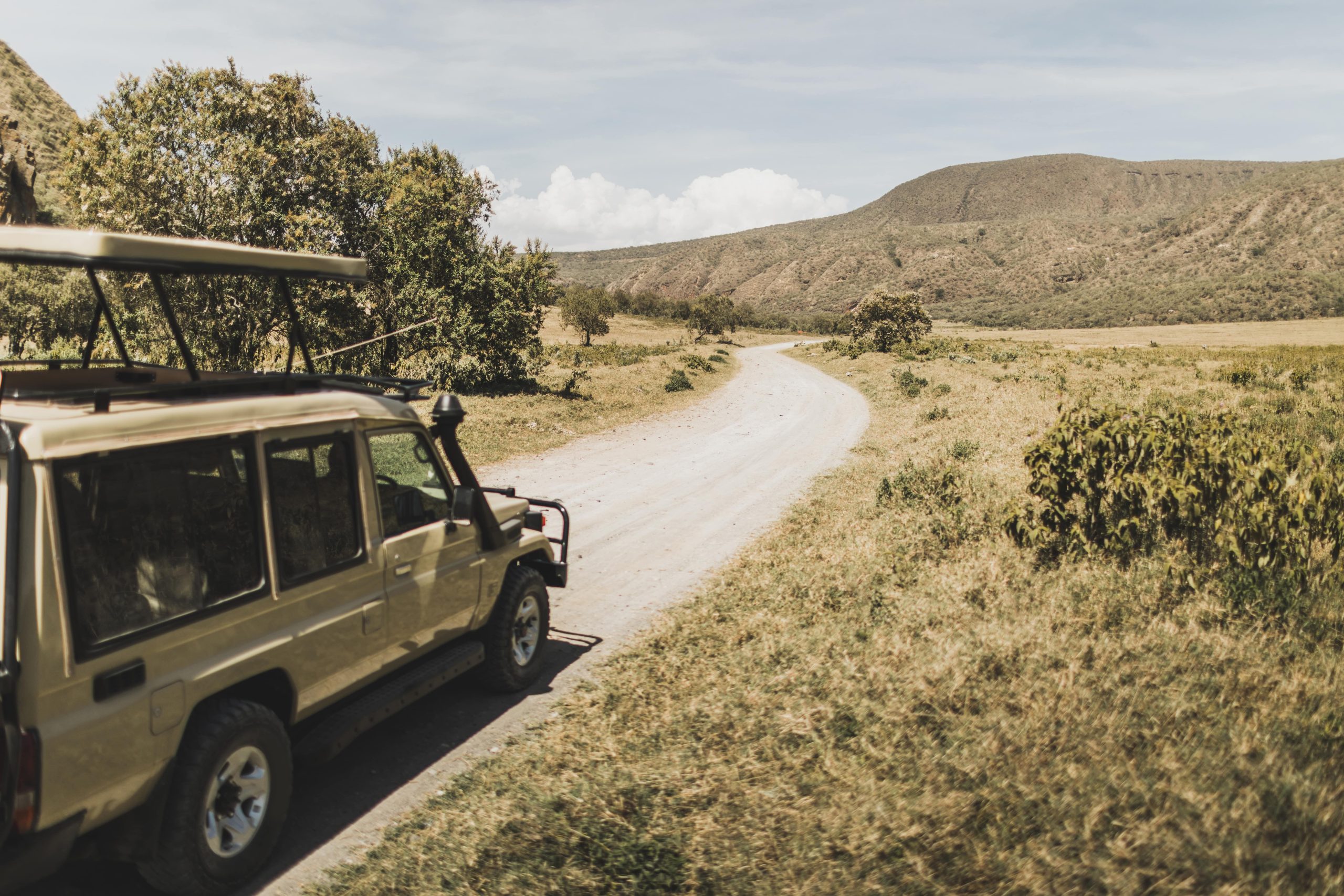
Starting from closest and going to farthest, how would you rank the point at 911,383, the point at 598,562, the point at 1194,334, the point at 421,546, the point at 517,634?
the point at 421,546, the point at 517,634, the point at 598,562, the point at 911,383, the point at 1194,334

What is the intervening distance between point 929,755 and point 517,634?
3227 mm

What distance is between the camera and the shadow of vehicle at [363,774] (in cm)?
371

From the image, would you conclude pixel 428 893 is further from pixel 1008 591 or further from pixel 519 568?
pixel 1008 591

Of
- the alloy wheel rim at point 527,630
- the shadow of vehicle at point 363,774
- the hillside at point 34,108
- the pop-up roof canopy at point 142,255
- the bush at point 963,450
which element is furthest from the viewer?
the hillside at point 34,108

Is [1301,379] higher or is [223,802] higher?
[1301,379]

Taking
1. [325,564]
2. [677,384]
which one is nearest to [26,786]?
[325,564]

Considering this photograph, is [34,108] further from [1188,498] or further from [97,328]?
[1188,498]

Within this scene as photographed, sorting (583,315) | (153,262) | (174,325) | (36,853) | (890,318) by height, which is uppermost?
(583,315)

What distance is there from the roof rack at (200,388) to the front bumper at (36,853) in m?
Result: 1.65

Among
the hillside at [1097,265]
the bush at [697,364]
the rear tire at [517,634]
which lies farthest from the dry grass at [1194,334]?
the rear tire at [517,634]

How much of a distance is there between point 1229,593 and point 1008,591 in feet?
5.23

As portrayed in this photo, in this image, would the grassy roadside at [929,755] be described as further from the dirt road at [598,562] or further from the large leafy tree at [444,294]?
the large leafy tree at [444,294]

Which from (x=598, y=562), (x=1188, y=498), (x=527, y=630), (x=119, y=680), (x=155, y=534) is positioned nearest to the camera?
(x=119, y=680)

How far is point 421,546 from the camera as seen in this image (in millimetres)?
4953
